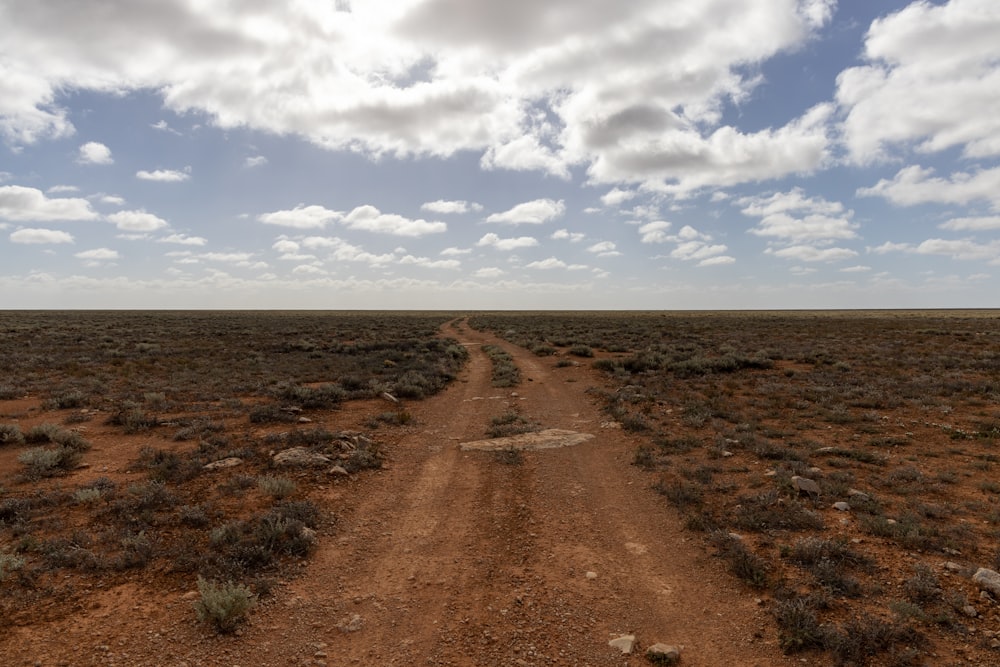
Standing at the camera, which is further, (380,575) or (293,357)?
(293,357)

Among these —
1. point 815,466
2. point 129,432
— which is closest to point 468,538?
point 815,466

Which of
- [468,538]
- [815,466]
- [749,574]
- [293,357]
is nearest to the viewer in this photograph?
[749,574]

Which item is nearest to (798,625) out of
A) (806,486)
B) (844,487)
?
(806,486)

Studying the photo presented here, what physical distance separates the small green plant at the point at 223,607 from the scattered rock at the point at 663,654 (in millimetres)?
4451

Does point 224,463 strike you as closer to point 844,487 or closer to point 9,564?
point 9,564

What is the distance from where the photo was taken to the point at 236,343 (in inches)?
1471

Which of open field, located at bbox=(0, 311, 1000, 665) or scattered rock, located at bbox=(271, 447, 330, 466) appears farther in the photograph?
scattered rock, located at bbox=(271, 447, 330, 466)

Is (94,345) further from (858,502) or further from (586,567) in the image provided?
(858,502)

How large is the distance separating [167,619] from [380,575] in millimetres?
2400

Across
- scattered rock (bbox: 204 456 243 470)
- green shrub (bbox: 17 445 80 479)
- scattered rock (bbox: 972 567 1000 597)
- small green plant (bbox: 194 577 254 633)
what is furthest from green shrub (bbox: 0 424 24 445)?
scattered rock (bbox: 972 567 1000 597)

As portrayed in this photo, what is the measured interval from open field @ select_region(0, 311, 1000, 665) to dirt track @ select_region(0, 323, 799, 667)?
0.03 m

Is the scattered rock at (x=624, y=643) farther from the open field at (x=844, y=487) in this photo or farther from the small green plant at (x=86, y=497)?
the small green plant at (x=86, y=497)

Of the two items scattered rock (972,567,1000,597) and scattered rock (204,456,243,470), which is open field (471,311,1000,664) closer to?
scattered rock (972,567,1000,597)

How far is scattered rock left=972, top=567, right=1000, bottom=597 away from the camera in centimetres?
587
